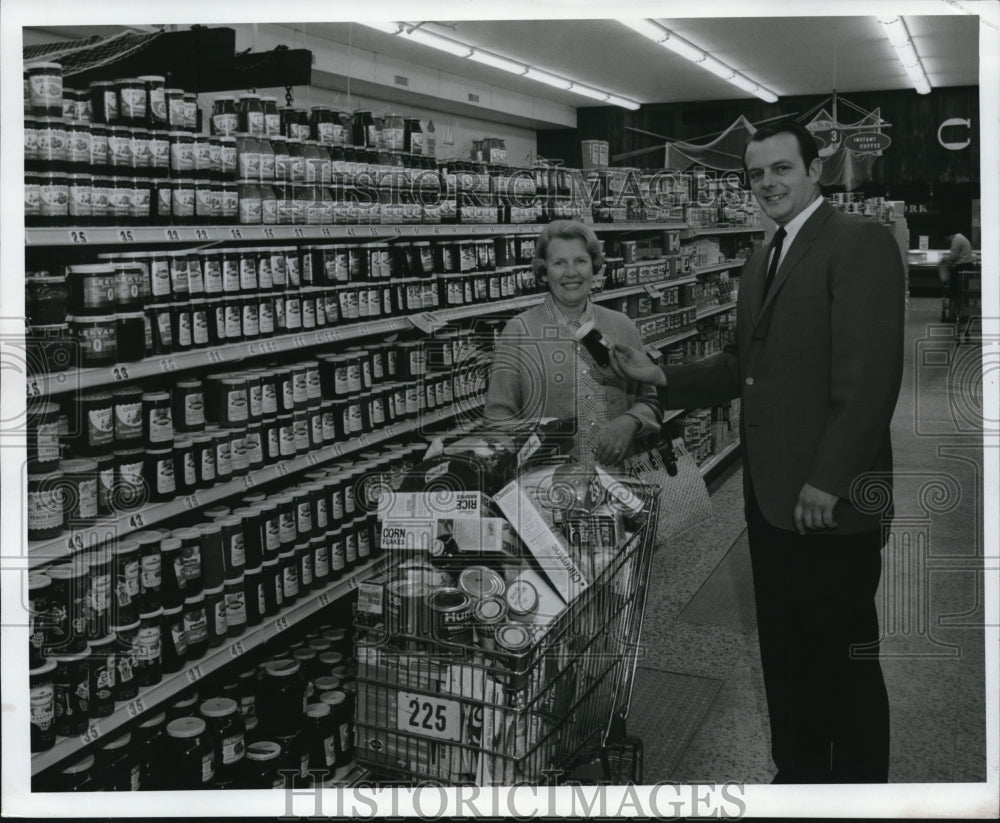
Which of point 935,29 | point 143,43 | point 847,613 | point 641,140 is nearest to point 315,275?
point 143,43

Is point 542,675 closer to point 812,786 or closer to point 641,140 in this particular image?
point 812,786

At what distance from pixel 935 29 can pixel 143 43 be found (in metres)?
8.73

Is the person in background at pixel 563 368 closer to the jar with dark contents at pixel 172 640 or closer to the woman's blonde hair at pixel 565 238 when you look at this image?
the woman's blonde hair at pixel 565 238

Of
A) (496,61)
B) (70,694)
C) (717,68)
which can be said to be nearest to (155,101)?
(70,694)

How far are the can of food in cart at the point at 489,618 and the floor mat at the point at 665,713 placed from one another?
115cm

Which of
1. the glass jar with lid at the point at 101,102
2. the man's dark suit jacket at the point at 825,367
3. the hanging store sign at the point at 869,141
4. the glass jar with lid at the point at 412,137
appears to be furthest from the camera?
the hanging store sign at the point at 869,141

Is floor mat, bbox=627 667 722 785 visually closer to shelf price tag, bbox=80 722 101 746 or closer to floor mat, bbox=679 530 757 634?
floor mat, bbox=679 530 757 634

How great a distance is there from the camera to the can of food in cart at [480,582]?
202 cm

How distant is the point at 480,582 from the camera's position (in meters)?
2.05

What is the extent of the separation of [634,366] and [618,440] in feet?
0.71

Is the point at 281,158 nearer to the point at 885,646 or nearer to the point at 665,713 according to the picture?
the point at 665,713

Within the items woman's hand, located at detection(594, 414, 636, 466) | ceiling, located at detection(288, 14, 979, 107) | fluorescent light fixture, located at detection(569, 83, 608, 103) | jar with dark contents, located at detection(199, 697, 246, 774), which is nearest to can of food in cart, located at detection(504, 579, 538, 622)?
woman's hand, located at detection(594, 414, 636, 466)

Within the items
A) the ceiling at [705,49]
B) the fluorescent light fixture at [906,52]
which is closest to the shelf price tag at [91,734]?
the ceiling at [705,49]

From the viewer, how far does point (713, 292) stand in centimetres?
752
